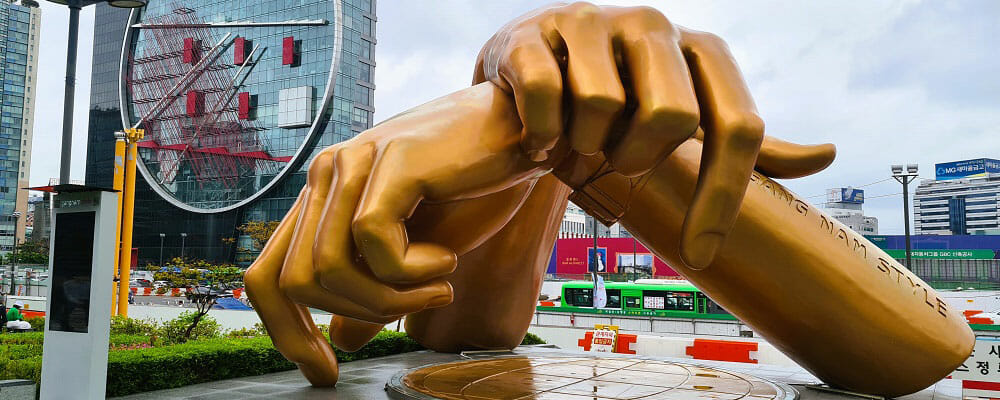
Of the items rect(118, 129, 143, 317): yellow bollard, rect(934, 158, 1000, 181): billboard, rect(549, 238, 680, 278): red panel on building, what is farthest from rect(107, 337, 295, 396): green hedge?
rect(934, 158, 1000, 181): billboard

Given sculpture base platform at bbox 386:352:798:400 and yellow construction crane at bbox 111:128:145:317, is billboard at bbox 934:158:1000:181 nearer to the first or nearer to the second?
sculpture base platform at bbox 386:352:798:400

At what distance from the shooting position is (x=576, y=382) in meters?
8.84

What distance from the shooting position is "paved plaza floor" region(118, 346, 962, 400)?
857 centimetres

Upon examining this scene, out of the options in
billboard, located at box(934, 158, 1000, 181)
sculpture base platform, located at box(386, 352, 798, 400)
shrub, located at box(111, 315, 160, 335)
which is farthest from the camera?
billboard, located at box(934, 158, 1000, 181)

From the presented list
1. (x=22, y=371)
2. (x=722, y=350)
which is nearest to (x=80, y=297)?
(x=22, y=371)

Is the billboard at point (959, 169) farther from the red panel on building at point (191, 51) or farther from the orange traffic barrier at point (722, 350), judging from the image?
the red panel on building at point (191, 51)

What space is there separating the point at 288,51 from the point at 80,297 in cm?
6584

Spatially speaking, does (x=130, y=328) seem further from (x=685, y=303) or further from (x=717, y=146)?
(x=685, y=303)

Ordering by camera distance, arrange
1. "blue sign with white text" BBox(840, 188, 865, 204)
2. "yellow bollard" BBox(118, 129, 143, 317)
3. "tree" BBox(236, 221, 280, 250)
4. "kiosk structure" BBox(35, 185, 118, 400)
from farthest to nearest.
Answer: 1. "blue sign with white text" BBox(840, 188, 865, 204)
2. "tree" BBox(236, 221, 280, 250)
3. "yellow bollard" BBox(118, 129, 143, 317)
4. "kiosk structure" BBox(35, 185, 118, 400)

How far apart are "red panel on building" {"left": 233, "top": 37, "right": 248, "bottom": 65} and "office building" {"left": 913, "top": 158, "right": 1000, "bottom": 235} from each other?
70.4 meters

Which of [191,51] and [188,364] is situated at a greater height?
[191,51]

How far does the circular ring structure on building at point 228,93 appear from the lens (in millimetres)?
68706

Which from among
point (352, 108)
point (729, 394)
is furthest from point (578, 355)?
point (352, 108)

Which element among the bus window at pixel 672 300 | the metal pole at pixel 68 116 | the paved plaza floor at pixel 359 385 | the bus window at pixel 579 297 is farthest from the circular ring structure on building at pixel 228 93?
the paved plaza floor at pixel 359 385
